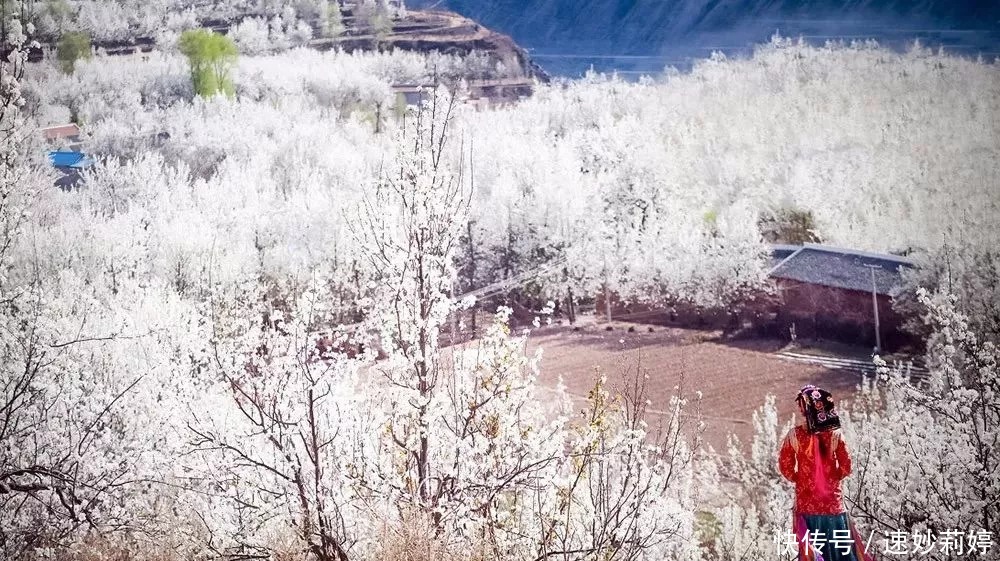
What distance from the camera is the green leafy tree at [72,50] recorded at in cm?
930

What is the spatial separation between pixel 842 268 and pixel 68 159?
10.7 meters

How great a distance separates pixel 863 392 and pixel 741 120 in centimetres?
1017

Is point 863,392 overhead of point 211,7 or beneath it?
beneath

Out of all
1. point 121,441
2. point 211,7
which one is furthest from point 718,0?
point 121,441

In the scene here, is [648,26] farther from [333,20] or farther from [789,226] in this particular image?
[333,20]

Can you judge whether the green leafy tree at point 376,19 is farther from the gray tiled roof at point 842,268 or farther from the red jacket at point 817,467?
the red jacket at point 817,467

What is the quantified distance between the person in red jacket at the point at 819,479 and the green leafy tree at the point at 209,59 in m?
11.4

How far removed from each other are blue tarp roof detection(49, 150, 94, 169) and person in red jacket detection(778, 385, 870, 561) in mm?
10089

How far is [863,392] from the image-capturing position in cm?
871

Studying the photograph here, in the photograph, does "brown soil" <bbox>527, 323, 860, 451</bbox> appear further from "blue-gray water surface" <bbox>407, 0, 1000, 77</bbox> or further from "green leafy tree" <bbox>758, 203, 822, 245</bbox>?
"blue-gray water surface" <bbox>407, 0, 1000, 77</bbox>

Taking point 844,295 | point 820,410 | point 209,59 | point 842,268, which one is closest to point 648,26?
point 842,268

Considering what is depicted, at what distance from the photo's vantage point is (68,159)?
33.5 feet

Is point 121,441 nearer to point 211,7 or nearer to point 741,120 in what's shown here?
point 211,7

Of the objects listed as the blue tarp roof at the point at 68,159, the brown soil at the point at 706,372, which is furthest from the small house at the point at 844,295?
the blue tarp roof at the point at 68,159
